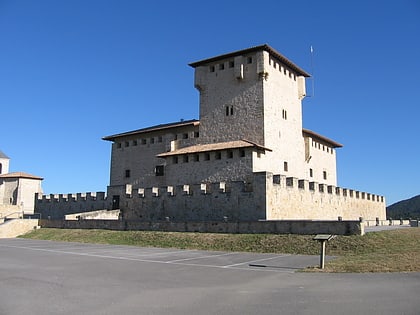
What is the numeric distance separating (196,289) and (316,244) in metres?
10.5

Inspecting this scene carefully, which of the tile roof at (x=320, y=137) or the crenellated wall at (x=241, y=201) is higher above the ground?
the tile roof at (x=320, y=137)

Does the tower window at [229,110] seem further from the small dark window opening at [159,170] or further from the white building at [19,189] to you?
the white building at [19,189]

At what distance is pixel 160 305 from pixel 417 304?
16.0ft

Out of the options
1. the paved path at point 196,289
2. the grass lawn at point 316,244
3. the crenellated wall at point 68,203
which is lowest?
the paved path at point 196,289

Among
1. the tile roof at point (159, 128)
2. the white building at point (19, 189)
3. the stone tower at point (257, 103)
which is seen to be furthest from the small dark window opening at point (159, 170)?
the white building at point (19, 189)

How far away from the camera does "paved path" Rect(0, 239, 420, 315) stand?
764cm

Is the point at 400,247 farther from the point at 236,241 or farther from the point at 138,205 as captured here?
the point at 138,205

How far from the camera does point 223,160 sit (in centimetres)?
3266

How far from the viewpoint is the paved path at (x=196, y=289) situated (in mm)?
7645

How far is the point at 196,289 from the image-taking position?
976 centimetres

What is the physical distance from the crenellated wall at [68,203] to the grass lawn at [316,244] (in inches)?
324

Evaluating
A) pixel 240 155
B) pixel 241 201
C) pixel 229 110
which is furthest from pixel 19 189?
pixel 241 201

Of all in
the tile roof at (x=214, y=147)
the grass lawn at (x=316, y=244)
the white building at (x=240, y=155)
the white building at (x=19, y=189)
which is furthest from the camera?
the white building at (x=19, y=189)

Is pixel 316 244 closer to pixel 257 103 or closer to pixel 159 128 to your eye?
pixel 257 103
